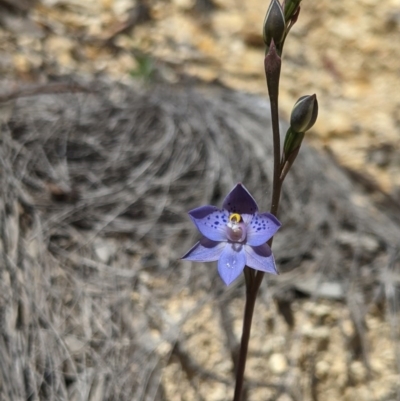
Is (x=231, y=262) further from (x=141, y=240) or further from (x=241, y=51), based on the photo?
(x=241, y=51)

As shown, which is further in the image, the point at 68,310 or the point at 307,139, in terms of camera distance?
the point at 307,139

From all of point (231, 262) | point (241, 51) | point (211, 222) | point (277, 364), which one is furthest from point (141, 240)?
point (241, 51)

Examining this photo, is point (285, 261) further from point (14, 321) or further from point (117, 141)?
point (14, 321)

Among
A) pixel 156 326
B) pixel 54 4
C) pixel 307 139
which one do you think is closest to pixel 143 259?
pixel 156 326

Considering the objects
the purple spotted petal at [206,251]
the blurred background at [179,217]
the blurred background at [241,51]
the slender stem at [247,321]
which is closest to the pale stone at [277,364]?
the blurred background at [179,217]

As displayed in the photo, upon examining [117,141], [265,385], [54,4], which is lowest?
[265,385]
